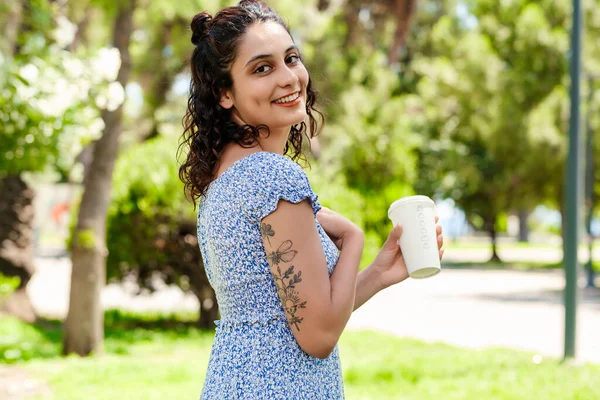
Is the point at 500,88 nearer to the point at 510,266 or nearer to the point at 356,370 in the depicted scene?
the point at 510,266

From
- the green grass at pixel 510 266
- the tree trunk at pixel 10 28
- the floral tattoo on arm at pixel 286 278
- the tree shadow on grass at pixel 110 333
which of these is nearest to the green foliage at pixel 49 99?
the tree trunk at pixel 10 28

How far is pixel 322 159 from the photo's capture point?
23047 millimetres

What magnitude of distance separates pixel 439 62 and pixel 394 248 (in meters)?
23.4

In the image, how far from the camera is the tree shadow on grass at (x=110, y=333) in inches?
307

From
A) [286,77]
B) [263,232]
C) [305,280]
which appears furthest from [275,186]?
[286,77]

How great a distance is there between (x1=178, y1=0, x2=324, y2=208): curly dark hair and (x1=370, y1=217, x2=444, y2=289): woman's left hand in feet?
1.50

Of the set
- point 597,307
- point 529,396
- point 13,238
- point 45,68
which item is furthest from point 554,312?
point 45,68

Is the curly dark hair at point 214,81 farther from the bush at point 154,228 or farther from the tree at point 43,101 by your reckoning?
the bush at point 154,228

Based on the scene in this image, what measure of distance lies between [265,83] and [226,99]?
130 millimetres

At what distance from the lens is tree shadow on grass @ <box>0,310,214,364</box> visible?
779cm

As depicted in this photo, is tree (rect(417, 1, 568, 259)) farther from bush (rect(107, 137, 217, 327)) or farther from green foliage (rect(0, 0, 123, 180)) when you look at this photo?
green foliage (rect(0, 0, 123, 180))

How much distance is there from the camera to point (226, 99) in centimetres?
195

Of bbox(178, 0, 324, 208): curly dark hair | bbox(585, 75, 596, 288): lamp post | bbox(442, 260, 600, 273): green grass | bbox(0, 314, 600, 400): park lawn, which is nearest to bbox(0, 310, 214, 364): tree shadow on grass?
bbox(0, 314, 600, 400): park lawn

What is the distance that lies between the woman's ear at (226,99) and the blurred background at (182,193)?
1.11 feet
